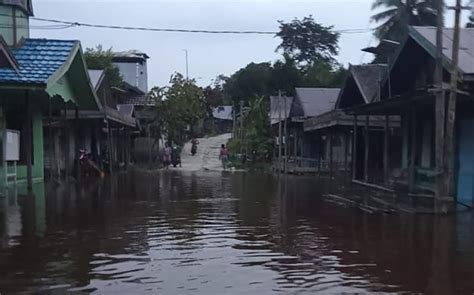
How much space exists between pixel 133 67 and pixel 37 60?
46.0 metres

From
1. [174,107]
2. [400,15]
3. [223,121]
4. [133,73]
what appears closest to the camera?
[400,15]

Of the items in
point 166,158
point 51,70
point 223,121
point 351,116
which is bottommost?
point 166,158

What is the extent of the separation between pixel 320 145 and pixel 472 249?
3001 cm

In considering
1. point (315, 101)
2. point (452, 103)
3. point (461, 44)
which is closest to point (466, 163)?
point (461, 44)

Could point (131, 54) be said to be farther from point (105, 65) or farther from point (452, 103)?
point (452, 103)

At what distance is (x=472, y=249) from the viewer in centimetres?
992

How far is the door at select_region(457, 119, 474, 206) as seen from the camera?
1609cm

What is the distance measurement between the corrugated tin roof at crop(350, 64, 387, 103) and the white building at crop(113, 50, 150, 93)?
38.8 m

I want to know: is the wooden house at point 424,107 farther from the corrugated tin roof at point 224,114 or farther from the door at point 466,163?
the corrugated tin roof at point 224,114

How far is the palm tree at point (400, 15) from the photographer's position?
43.5 meters

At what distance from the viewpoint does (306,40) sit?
71125 millimetres

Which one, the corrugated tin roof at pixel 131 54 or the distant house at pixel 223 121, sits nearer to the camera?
the corrugated tin roof at pixel 131 54

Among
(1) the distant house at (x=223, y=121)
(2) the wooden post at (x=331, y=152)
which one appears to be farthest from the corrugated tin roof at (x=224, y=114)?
(2) the wooden post at (x=331, y=152)

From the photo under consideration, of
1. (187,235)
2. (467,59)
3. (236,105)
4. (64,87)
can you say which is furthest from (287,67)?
(187,235)
